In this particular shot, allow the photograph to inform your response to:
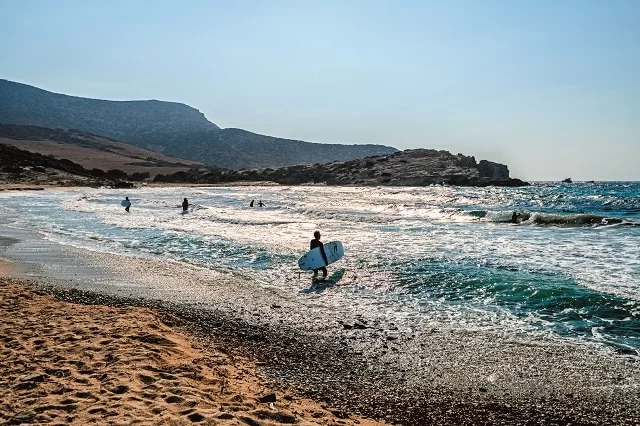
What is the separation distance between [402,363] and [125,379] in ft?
14.3

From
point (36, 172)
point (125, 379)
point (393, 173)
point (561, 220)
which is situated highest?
point (393, 173)

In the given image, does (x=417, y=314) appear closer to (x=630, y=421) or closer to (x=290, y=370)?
(x=290, y=370)

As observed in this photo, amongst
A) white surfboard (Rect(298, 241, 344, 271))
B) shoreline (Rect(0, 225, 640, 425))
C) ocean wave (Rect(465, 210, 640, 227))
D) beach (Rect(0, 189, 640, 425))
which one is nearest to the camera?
beach (Rect(0, 189, 640, 425))

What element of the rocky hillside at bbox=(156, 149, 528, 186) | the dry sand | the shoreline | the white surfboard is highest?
the rocky hillside at bbox=(156, 149, 528, 186)

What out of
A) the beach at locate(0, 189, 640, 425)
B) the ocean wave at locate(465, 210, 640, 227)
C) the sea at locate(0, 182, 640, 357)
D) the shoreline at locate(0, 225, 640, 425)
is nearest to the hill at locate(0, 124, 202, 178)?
the sea at locate(0, 182, 640, 357)

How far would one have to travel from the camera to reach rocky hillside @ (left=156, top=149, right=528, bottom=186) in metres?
105

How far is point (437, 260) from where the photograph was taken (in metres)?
17.5

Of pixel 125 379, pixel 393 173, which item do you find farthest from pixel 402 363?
pixel 393 173

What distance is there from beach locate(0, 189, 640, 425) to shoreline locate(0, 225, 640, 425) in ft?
0.10

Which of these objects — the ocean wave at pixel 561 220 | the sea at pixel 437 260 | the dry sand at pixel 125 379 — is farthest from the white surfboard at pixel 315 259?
the ocean wave at pixel 561 220

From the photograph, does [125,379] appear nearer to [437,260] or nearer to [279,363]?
[279,363]

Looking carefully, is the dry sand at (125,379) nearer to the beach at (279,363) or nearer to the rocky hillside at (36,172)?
the beach at (279,363)

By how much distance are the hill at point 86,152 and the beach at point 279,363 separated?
12579cm

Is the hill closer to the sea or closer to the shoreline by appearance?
the sea
